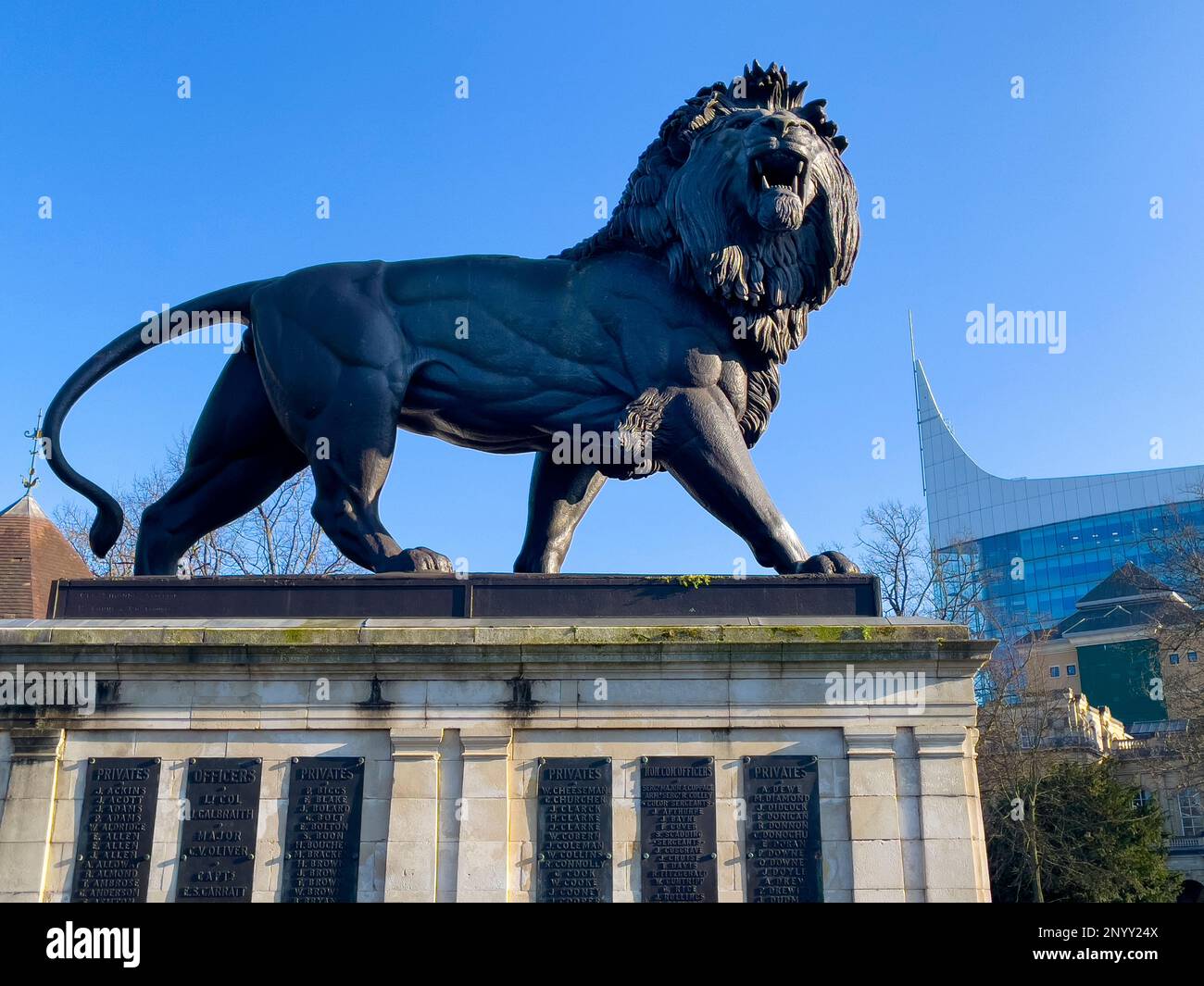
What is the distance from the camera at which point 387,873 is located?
7.99m

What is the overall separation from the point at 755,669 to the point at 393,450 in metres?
3.50

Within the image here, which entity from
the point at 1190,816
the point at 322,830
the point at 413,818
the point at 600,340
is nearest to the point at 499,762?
the point at 413,818

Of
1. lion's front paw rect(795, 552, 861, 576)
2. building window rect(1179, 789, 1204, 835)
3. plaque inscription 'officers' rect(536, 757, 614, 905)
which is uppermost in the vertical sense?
building window rect(1179, 789, 1204, 835)

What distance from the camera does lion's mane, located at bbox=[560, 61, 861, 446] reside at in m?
9.61

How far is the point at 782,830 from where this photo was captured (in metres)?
8.07

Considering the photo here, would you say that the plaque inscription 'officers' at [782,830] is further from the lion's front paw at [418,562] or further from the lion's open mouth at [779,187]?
the lion's open mouth at [779,187]

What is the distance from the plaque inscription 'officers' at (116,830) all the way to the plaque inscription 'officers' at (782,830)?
4136 mm

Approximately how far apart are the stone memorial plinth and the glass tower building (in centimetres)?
8272

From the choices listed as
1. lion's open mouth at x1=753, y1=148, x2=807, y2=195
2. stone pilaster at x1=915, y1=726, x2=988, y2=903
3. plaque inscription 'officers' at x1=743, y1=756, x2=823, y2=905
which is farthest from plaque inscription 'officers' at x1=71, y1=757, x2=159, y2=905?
lion's open mouth at x1=753, y1=148, x2=807, y2=195

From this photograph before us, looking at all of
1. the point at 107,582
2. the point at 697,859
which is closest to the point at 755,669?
the point at 697,859

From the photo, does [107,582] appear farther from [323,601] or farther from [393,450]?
[393,450]

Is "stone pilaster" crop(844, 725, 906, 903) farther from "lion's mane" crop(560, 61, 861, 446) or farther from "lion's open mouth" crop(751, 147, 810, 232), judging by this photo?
"lion's open mouth" crop(751, 147, 810, 232)

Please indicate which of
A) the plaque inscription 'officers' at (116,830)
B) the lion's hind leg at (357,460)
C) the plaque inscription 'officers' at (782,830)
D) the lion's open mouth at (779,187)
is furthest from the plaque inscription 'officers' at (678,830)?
the lion's open mouth at (779,187)

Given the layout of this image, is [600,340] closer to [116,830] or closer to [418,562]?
[418,562]
